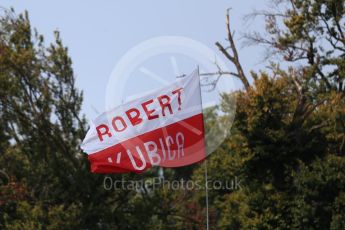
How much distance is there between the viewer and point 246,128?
18.0 meters

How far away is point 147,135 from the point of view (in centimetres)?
1070

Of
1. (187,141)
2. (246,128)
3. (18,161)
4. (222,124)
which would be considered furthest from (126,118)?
(18,161)

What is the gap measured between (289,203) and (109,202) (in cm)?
486

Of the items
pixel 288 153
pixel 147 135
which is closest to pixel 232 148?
pixel 288 153

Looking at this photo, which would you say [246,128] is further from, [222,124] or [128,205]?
[128,205]

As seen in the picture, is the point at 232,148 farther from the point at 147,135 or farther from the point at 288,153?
the point at 147,135

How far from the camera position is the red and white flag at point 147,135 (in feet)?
34.7

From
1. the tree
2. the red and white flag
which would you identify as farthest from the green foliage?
the red and white flag

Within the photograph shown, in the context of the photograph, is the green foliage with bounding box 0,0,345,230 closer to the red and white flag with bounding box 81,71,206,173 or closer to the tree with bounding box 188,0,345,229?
the tree with bounding box 188,0,345,229

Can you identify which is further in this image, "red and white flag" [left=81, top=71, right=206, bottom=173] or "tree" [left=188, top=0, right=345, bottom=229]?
"tree" [left=188, top=0, right=345, bottom=229]

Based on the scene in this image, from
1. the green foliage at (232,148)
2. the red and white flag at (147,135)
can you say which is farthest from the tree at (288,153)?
the red and white flag at (147,135)

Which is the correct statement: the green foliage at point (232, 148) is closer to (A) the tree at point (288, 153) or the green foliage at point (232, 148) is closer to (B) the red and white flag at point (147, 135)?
(A) the tree at point (288, 153)

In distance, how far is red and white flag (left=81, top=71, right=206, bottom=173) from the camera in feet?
34.7

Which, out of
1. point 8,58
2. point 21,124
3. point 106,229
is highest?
point 8,58
